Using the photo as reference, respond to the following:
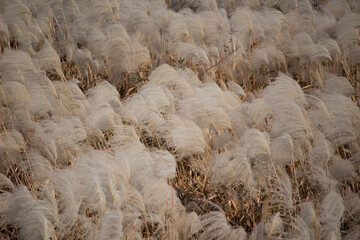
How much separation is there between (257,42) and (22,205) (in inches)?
131

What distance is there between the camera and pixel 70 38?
14.2 ft

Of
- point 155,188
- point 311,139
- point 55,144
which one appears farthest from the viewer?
point 311,139

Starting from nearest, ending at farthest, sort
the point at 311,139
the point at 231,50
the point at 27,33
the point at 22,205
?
the point at 22,205 < the point at 311,139 < the point at 27,33 < the point at 231,50

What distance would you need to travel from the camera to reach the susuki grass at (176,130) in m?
2.04

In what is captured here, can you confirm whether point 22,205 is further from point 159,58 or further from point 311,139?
point 159,58

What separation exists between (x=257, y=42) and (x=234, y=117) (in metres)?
1.82

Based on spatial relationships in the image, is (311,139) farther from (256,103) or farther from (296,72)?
(296,72)

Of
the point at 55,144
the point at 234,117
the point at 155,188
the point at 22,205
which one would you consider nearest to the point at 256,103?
the point at 234,117

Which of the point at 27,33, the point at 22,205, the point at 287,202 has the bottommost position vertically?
the point at 287,202

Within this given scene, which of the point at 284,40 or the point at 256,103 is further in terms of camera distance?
the point at 284,40

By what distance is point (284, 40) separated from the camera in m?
4.31

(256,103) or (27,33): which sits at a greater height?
(27,33)

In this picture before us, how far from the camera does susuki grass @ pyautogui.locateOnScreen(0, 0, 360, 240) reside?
6.71ft

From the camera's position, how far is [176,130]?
8.25ft
